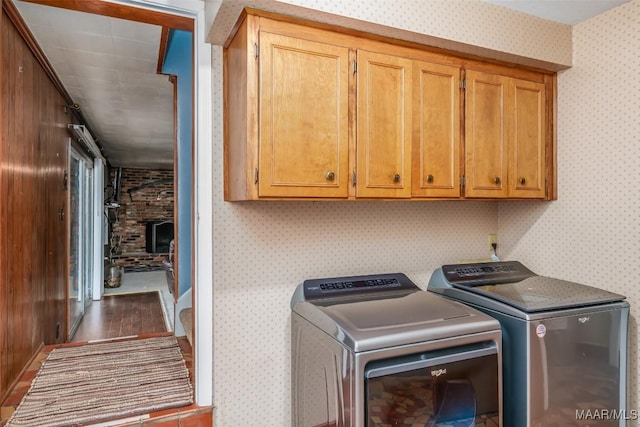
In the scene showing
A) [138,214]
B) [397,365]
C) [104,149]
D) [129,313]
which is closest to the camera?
[397,365]

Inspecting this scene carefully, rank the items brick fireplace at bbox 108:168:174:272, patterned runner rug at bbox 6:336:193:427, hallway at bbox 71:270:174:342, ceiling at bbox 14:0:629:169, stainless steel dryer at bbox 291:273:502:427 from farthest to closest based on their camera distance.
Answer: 1. brick fireplace at bbox 108:168:174:272
2. hallway at bbox 71:270:174:342
3. ceiling at bbox 14:0:629:169
4. patterned runner rug at bbox 6:336:193:427
5. stainless steel dryer at bbox 291:273:502:427

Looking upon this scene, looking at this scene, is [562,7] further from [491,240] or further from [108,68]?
[108,68]

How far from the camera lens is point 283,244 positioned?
5.82 ft

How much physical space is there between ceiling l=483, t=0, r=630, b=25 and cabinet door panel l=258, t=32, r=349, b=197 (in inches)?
35.0

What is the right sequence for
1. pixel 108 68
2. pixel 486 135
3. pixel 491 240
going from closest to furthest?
pixel 486 135
pixel 491 240
pixel 108 68

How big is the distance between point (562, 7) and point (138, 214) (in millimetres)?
8926

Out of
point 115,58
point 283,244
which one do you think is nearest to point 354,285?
point 283,244

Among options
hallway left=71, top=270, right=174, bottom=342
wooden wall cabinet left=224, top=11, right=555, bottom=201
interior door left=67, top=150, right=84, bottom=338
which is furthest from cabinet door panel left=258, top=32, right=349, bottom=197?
interior door left=67, top=150, right=84, bottom=338

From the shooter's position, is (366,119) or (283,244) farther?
(283,244)

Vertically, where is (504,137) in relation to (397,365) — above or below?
above

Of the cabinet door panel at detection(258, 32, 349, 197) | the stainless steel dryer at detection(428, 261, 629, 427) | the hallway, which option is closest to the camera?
the cabinet door panel at detection(258, 32, 349, 197)

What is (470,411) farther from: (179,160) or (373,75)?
(179,160)

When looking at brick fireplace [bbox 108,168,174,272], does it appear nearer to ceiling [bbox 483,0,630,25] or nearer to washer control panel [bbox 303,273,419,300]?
washer control panel [bbox 303,273,419,300]

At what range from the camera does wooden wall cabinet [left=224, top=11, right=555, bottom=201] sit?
138 cm
